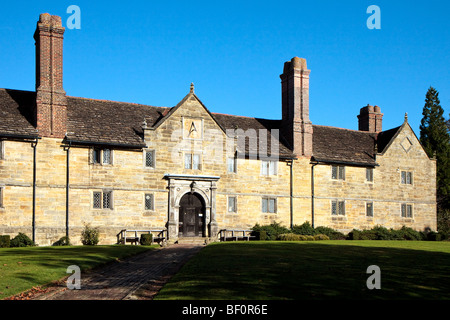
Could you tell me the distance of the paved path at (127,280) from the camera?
46.0 feet

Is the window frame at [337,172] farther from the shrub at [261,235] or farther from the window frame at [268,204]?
the shrub at [261,235]

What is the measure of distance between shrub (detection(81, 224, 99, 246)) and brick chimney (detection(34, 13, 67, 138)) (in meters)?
6.11

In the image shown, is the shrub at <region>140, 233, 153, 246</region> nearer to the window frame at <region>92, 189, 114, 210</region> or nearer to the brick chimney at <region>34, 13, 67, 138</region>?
the window frame at <region>92, 189, 114, 210</region>

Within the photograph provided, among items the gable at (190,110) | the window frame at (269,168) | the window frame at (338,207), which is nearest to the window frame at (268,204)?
the window frame at (269,168)

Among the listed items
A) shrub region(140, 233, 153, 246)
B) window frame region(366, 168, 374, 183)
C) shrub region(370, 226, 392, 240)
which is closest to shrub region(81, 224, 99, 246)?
shrub region(140, 233, 153, 246)

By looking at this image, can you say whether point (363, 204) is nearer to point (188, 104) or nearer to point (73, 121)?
point (188, 104)

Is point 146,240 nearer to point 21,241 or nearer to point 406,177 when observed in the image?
point 21,241

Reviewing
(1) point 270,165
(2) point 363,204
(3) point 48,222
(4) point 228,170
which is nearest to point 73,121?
(3) point 48,222

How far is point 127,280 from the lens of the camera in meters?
16.9

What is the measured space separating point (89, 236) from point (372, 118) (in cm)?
2931

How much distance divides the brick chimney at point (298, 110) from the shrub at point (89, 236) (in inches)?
650

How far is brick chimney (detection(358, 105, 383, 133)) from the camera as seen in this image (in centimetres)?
4906

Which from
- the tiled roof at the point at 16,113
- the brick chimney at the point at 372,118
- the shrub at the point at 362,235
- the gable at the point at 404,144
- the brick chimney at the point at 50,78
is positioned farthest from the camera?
the brick chimney at the point at 372,118
